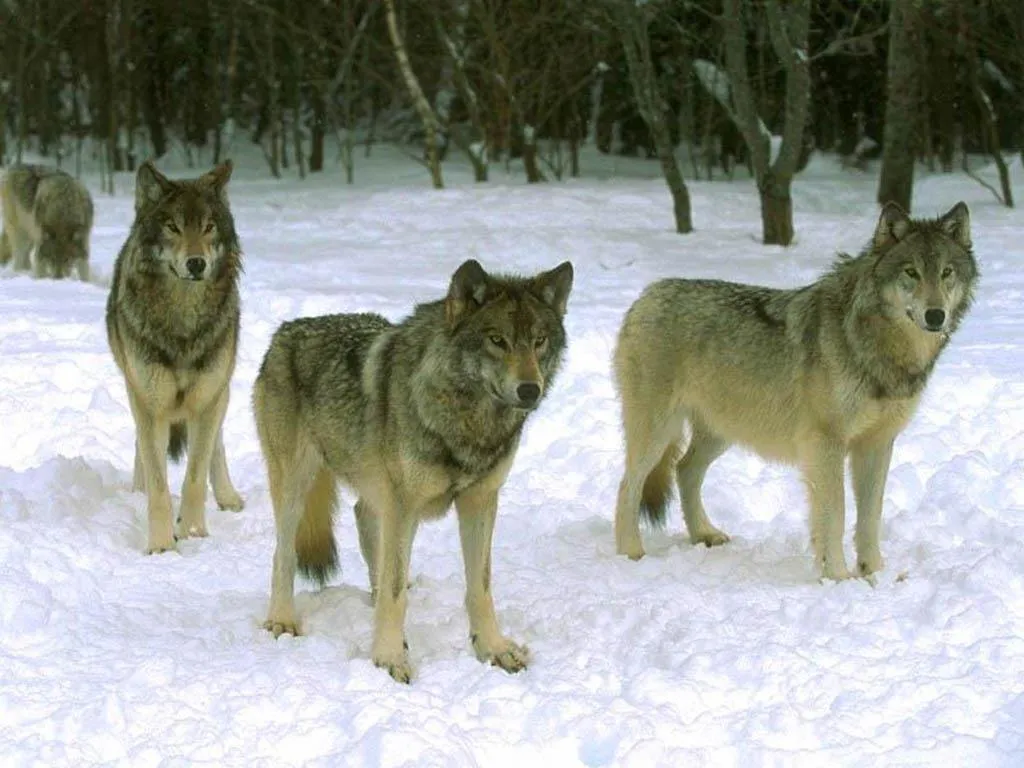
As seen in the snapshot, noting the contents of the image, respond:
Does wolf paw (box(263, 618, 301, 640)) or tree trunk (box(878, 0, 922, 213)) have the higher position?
tree trunk (box(878, 0, 922, 213))

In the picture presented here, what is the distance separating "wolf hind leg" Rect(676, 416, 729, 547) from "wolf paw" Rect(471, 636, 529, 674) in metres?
2.18

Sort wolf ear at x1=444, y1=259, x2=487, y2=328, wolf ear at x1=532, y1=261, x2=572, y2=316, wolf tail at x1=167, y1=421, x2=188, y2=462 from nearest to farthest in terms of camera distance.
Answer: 1. wolf ear at x1=444, y1=259, x2=487, y2=328
2. wolf ear at x1=532, y1=261, x2=572, y2=316
3. wolf tail at x1=167, y1=421, x2=188, y2=462

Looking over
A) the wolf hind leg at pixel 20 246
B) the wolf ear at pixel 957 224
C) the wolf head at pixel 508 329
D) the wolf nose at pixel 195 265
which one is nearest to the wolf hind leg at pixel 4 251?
the wolf hind leg at pixel 20 246

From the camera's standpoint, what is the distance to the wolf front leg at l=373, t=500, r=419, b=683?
5449 millimetres

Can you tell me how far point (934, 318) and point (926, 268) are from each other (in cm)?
28

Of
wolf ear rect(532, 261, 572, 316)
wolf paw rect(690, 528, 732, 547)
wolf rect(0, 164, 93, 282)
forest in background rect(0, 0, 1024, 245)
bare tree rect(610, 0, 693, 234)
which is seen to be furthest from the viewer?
A: forest in background rect(0, 0, 1024, 245)

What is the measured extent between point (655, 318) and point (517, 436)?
217cm

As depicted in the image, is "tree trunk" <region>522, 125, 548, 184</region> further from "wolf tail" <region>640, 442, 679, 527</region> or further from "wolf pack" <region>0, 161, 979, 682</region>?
"wolf tail" <region>640, 442, 679, 527</region>

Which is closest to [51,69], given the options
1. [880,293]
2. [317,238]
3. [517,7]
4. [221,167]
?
[517,7]

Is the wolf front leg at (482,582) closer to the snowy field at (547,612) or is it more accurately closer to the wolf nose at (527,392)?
the snowy field at (547,612)

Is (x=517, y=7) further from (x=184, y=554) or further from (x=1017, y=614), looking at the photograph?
(x=1017, y=614)

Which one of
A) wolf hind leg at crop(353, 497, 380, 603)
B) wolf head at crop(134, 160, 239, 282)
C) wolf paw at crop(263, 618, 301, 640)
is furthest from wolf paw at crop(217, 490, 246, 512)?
wolf paw at crop(263, 618, 301, 640)

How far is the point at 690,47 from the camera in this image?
2431 centimetres

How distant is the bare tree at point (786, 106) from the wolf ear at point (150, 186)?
1047 cm
